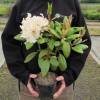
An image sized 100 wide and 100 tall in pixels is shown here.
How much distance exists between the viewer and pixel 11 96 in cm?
640

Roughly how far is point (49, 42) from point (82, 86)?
4.18 meters

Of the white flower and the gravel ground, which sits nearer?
the white flower

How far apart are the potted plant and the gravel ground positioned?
3.33 metres

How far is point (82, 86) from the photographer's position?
7.06 meters

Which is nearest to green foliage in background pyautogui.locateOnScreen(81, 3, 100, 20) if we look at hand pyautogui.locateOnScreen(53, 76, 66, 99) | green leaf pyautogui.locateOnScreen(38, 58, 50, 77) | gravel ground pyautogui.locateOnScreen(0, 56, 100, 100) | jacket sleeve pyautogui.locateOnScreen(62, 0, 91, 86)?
gravel ground pyautogui.locateOnScreen(0, 56, 100, 100)

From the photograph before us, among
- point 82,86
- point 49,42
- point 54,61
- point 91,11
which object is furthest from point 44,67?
point 91,11

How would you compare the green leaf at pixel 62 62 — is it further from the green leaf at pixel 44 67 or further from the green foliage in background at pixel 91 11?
the green foliage in background at pixel 91 11

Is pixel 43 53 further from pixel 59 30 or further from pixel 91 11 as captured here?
pixel 91 11

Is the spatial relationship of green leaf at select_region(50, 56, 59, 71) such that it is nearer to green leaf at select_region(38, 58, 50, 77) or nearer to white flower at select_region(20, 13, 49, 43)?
green leaf at select_region(38, 58, 50, 77)

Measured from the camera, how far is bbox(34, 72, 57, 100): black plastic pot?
9.83 feet

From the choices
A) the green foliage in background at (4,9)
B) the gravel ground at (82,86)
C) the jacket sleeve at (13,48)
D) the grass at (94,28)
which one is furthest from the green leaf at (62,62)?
the green foliage in background at (4,9)

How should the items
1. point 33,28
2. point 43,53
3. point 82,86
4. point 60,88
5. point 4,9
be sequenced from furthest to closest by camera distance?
point 4,9 → point 82,86 → point 60,88 → point 43,53 → point 33,28

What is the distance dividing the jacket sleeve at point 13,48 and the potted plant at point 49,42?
0.54 ft

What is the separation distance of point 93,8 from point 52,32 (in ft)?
58.5
